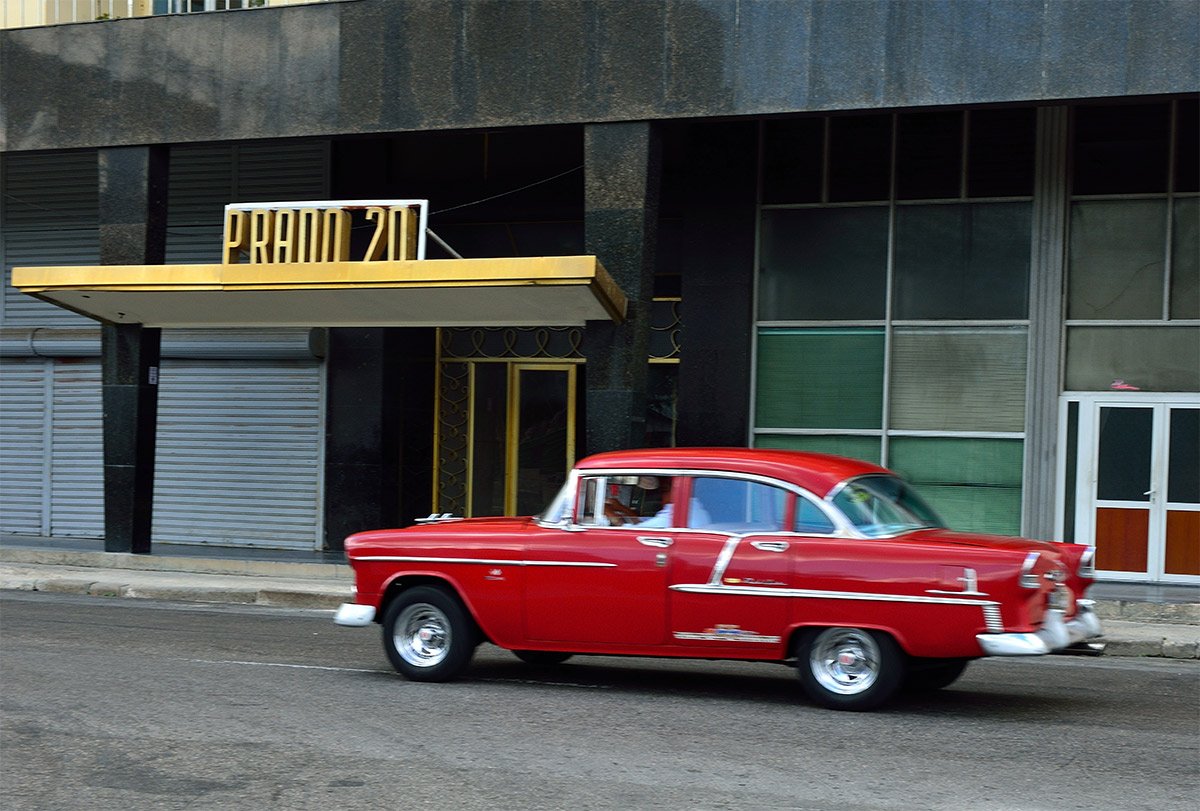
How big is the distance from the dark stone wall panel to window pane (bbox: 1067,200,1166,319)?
2.50m

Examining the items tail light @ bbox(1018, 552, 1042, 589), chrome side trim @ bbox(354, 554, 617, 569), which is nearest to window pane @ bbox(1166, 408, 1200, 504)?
tail light @ bbox(1018, 552, 1042, 589)

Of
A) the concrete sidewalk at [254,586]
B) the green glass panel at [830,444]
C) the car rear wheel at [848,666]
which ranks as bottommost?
the concrete sidewalk at [254,586]

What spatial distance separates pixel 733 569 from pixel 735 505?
0.44 m

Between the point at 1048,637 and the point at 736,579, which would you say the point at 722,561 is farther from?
the point at 1048,637

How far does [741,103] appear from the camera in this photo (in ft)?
54.3

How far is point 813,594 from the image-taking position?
8688 mm

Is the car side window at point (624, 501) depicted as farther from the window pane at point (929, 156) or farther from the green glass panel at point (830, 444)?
the window pane at point (929, 156)

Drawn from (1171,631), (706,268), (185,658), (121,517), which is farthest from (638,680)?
(121,517)

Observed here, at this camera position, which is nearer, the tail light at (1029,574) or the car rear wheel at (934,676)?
the tail light at (1029,574)

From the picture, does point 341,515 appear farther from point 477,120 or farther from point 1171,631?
point 1171,631

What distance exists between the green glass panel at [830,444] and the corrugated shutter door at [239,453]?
21.8 feet

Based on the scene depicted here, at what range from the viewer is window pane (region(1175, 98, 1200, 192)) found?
17203 millimetres

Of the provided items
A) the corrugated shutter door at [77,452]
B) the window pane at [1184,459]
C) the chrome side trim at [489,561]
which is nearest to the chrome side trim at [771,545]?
the chrome side trim at [489,561]

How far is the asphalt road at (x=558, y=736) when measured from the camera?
652cm
